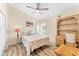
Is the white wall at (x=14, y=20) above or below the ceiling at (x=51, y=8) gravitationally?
below

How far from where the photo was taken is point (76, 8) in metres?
1.35

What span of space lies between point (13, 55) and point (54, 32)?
69 cm

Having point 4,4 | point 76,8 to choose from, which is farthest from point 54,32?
point 4,4

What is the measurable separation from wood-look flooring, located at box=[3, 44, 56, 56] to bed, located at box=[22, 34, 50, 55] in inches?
2.1

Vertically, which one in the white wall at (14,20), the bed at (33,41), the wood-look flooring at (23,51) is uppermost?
the white wall at (14,20)

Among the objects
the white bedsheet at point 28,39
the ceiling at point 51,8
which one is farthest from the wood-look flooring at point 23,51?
the ceiling at point 51,8

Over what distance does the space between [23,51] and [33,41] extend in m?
0.21

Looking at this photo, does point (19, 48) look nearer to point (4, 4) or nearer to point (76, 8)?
point (4, 4)

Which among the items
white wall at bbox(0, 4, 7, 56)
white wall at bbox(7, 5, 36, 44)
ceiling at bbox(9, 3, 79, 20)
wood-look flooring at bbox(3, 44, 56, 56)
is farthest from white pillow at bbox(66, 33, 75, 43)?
white wall at bbox(0, 4, 7, 56)

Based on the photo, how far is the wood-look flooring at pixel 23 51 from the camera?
1.37 meters

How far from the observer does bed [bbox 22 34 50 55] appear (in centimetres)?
138

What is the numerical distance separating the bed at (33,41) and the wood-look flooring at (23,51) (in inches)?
2.1

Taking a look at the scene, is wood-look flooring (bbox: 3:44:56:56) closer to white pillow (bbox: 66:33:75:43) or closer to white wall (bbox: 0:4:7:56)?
white wall (bbox: 0:4:7:56)

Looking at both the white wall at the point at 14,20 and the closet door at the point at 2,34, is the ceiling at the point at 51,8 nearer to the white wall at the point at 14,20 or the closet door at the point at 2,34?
the white wall at the point at 14,20
